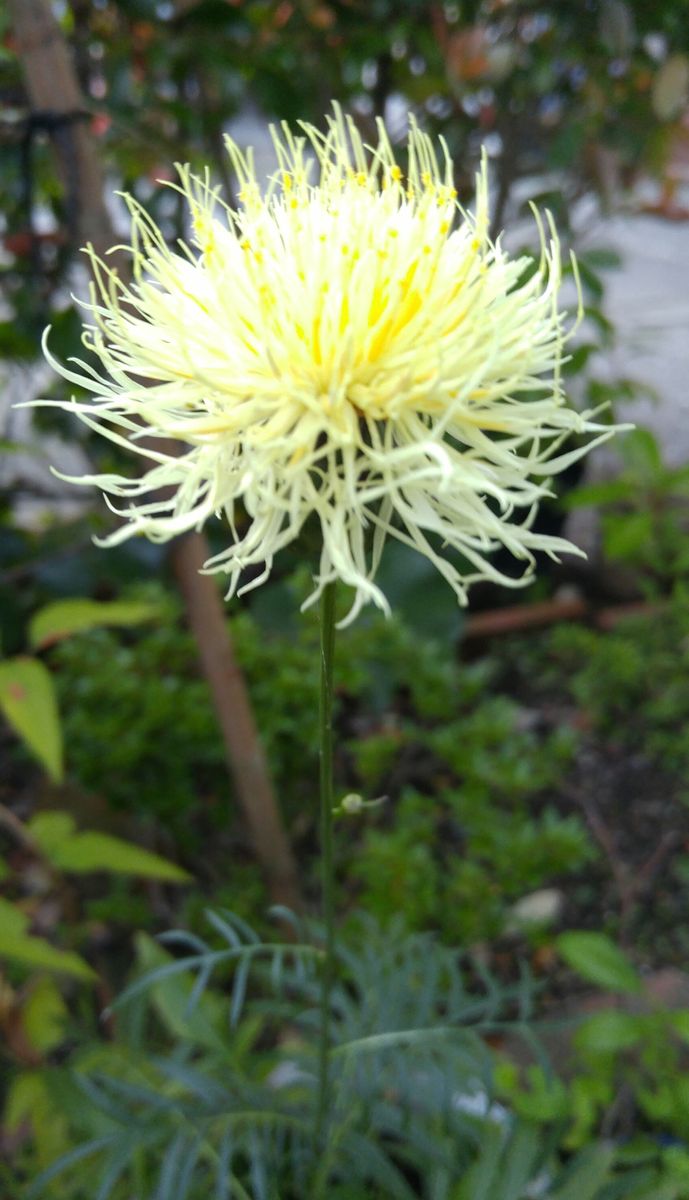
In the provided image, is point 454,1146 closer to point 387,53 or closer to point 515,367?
point 515,367

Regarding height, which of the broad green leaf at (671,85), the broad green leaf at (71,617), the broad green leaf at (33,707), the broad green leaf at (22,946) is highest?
the broad green leaf at (671,85)

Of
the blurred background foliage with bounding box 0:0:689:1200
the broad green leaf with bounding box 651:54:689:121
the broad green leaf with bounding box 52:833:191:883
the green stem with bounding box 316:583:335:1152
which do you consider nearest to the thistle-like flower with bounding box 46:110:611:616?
the green stem with bounding box 316:583:335:1152

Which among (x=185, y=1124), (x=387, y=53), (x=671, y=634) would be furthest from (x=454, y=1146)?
(x=387, y=53)

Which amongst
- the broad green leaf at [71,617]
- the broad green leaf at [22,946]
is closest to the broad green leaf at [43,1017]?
the broad green leaf at [22,946]

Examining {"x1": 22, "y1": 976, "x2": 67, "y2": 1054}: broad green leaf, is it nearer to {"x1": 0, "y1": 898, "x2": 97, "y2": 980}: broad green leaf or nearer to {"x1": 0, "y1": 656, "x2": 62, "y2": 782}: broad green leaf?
{"x1": 0, "y1": 898, "x2": 97, "y2": 980}: broad green leaf

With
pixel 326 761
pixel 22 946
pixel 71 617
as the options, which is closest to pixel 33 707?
pixel 71 617

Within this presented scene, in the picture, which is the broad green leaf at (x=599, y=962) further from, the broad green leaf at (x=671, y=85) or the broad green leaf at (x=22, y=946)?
the broad green leaf at (x=671, y=85)

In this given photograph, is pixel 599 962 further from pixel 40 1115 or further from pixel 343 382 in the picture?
pixel 343 382

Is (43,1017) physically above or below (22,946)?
below
